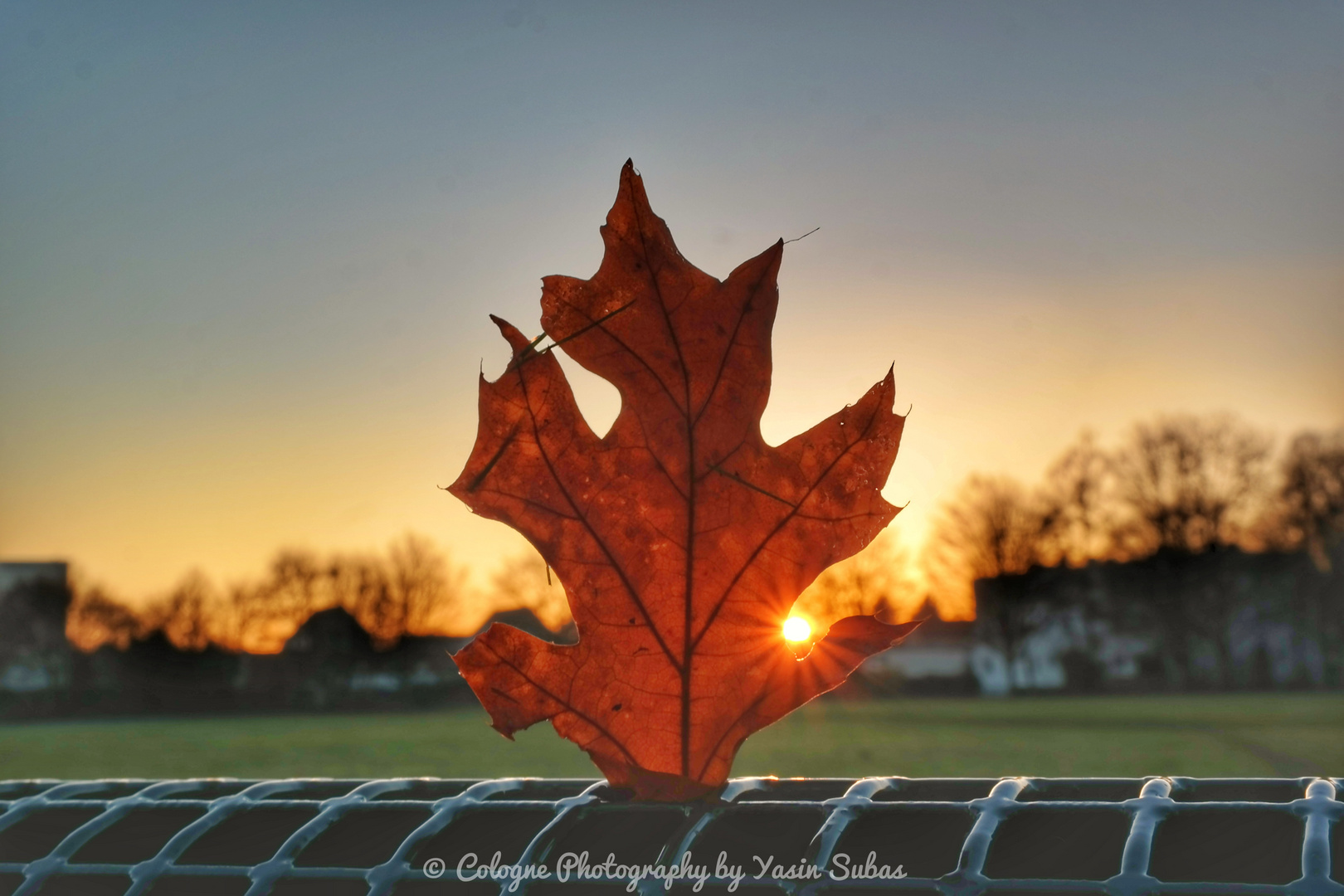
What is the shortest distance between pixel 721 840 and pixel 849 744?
77.9ft

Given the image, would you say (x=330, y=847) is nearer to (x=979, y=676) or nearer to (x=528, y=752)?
(x=528, y=752)

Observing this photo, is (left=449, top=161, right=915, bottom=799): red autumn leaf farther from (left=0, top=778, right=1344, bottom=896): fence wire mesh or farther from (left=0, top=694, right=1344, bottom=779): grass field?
(left=0, top=694, right=1344, bottom=779): grass field

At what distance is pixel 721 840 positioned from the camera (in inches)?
30.5

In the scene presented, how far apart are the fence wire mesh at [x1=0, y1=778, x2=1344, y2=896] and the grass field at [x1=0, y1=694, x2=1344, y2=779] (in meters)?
11.7

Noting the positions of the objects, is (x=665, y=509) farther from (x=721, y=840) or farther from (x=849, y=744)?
(x=849, y=744)

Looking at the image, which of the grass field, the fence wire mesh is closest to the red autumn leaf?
the fence wire mesh

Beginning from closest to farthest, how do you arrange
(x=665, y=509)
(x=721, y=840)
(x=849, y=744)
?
(x=721, y=840), (x=665, y=509), (x=849, y=744)

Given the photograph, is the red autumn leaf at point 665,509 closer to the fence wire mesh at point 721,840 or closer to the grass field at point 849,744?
the fence wire mesh at point 721,840

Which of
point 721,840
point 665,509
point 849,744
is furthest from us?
point 849,744

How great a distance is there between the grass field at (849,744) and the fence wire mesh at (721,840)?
11.7m

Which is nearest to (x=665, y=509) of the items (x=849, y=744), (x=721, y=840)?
(x=721, y=840)

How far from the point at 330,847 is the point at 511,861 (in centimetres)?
18

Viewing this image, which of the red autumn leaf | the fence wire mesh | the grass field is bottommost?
the grass field

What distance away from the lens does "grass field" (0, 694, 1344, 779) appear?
58.7ft
